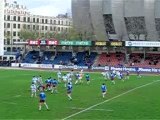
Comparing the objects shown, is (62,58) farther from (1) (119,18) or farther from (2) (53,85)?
(2) (53,85)

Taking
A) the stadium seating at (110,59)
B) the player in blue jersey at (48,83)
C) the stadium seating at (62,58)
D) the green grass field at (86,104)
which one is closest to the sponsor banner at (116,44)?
the stadium seating at (110,59)

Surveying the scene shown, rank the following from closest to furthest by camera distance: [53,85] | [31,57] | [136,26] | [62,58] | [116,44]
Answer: [53,85]
[116,44]
[62,58]
[31,57]
[136,26]

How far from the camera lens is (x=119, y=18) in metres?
105

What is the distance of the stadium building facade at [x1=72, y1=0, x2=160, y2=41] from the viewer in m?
101

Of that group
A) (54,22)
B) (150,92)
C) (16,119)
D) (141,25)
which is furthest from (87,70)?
(54,22)

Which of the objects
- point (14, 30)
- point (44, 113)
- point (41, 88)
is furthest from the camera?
point (14, 30)

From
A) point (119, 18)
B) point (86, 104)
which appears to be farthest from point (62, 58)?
point (86, 104)

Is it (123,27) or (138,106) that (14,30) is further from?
(138,106)

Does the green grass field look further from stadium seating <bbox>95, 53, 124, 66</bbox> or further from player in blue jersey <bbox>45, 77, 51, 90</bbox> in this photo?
stadium seating <bbox>95, 53, 124, 66</bbox>

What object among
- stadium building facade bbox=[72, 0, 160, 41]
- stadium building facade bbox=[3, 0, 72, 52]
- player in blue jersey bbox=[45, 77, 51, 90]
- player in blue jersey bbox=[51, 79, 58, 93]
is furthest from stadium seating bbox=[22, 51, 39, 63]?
player in blue jersey bbox=[51, 79, 58, 93]

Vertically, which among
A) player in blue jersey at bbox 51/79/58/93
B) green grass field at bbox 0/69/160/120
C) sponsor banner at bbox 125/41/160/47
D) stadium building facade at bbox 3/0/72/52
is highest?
stadium building facade at bbox 3/0/72/52

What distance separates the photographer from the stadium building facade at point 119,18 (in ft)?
332

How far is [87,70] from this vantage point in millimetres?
82625

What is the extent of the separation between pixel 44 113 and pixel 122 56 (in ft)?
197
